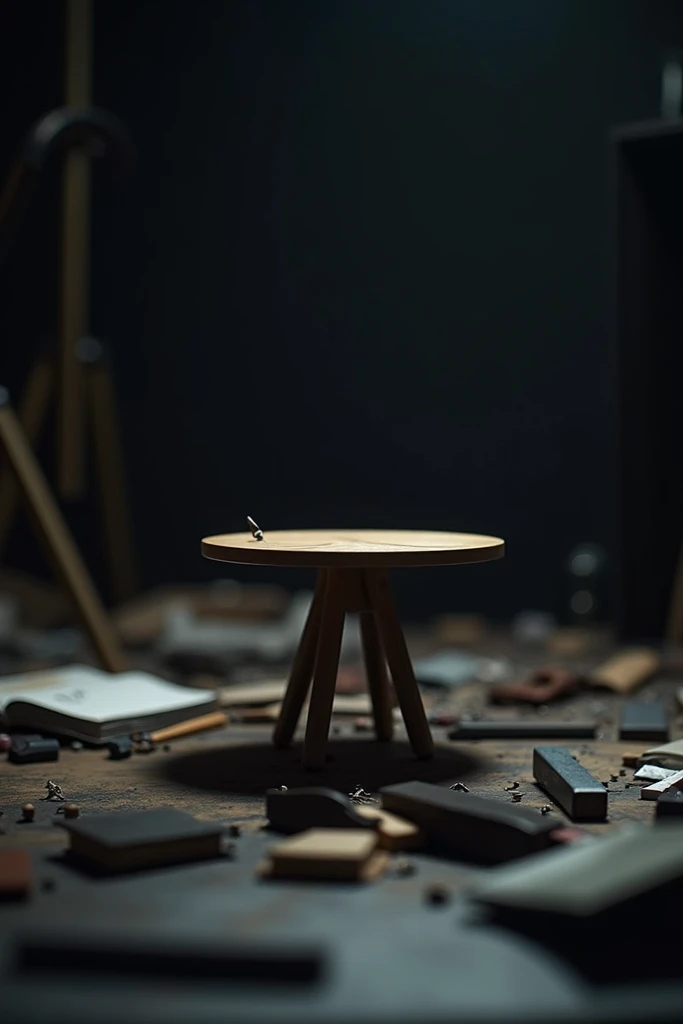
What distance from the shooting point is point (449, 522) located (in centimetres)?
488

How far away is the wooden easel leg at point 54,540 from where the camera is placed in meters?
3.40

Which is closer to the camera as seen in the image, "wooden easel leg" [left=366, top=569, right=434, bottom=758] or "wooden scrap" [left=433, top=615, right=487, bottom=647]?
"wooden easel leg" [left=366, top=569, right=434, bottom=758]

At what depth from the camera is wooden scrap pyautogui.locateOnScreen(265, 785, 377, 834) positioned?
2.02 m

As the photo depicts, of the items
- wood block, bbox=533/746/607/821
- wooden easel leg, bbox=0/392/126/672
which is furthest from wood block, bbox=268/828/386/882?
wooden easel leg, bbox=0/392/126/672

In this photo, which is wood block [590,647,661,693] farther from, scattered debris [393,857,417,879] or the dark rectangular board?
scattered debris [393,857,417,879]

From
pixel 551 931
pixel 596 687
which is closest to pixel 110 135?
pixel 596 687

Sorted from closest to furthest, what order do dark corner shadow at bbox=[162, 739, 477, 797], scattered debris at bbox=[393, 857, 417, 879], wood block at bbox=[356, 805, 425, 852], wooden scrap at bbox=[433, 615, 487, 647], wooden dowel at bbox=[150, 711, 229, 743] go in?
scattered debris at bbox=[393, 857, 417, 879] < wood block at bbox=[356, 805, 425, 852] < dark corner shadow at bbox=[162, 739, 477, 797] < wooden dowel at bbox=[150, 711, 229, 743] < wooden scrap at bbox=[433, 615, 487, 647]

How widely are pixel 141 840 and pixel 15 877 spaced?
203mm

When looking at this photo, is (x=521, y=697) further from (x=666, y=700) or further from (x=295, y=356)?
(x=295, y=356)

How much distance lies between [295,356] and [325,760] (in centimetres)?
263

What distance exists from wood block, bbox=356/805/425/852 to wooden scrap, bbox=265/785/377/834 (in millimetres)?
20

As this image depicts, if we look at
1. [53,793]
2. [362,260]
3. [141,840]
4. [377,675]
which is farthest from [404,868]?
[362,260]

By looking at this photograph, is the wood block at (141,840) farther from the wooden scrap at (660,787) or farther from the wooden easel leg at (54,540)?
the wooden easel leg at (54,540)

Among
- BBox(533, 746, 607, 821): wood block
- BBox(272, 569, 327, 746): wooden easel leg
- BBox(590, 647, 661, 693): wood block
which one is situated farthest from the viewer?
BBox(590, 647, 661, 693): wood block
